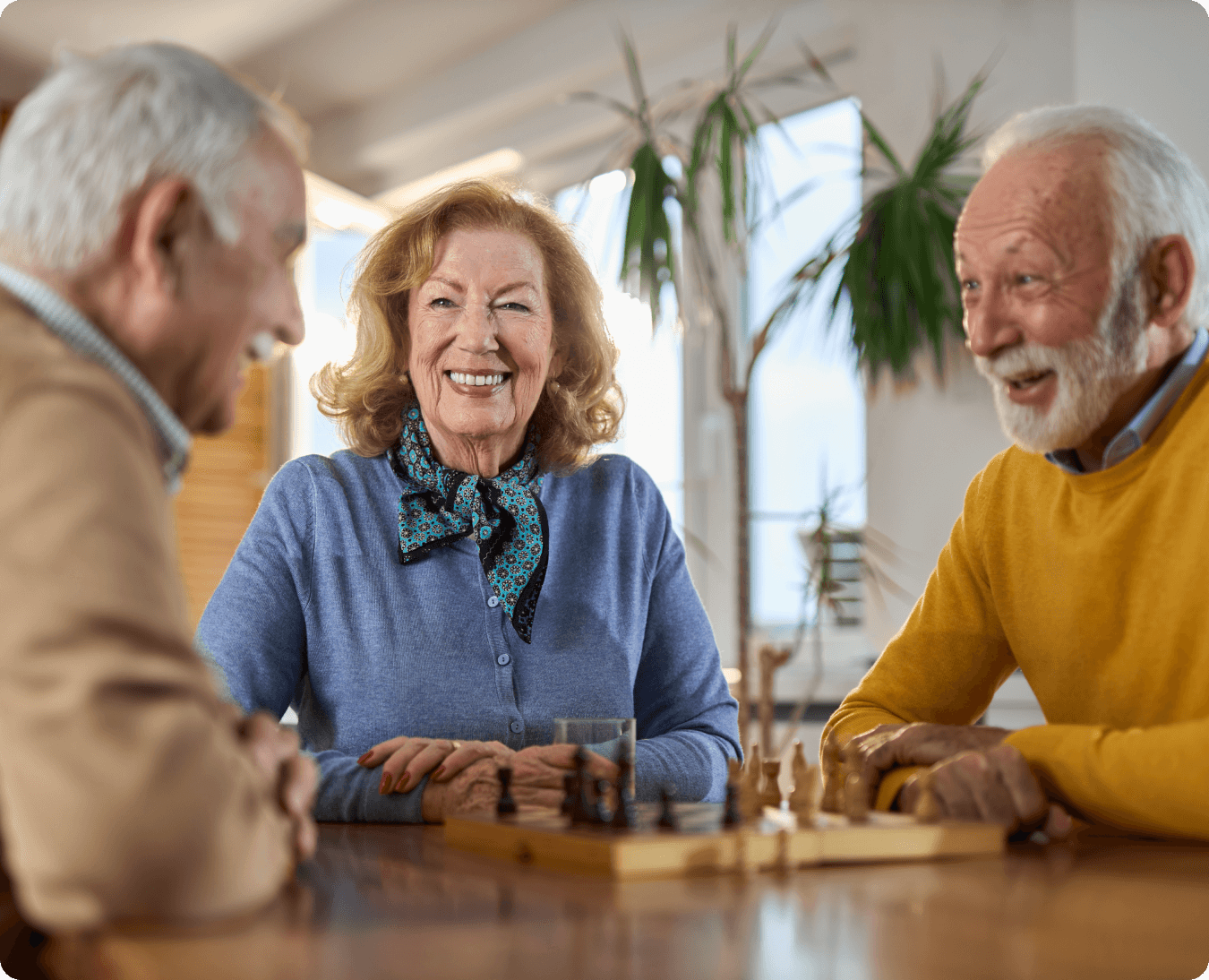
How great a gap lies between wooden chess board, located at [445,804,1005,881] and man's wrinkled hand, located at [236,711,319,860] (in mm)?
253

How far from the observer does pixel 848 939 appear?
82cm

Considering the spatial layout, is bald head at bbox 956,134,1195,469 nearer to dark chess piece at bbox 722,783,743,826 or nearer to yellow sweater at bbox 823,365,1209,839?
yellow sweater at bbox 823,365,1209,839

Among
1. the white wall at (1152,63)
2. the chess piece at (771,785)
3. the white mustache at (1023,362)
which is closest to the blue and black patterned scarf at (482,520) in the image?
the chess piece at (771,785)

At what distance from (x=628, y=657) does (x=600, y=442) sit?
1.59ft

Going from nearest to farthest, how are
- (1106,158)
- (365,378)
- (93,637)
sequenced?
(93,637) < (1106,158) < (365,378)

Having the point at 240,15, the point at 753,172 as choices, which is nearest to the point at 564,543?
the point at 753,172

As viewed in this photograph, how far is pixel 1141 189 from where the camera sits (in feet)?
5.10

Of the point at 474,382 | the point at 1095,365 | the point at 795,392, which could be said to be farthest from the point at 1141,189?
the point at 795,392

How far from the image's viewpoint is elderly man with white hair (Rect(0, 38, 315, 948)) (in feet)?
2.18

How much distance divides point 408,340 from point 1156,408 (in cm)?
126

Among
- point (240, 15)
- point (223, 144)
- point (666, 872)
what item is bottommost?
point (666, 872)

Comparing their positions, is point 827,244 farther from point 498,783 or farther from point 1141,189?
point 498,783

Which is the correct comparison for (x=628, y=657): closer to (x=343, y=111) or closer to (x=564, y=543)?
(x=564, y=543)

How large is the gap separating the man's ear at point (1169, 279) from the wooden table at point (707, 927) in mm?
775
